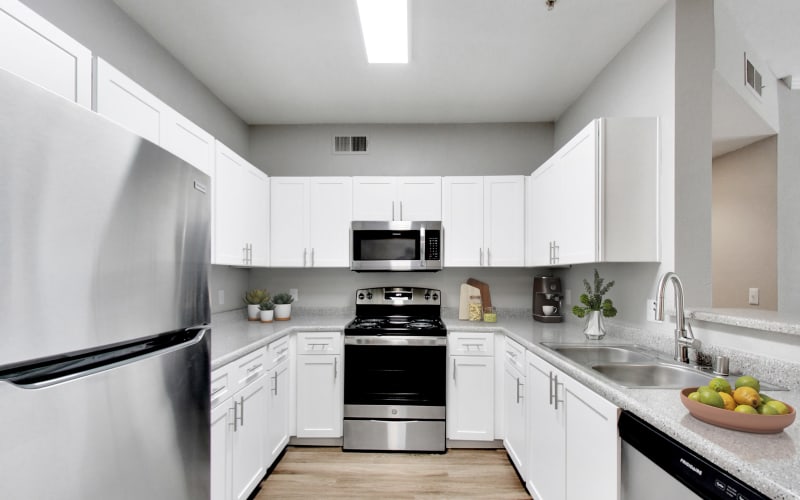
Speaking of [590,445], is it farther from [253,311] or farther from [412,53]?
[253,311]

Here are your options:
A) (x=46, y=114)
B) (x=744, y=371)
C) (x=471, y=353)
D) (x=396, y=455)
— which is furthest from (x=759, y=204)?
(x=46, y=114)

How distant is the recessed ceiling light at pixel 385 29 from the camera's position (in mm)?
1923

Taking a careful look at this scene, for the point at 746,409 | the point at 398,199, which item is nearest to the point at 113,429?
the point at 746,409

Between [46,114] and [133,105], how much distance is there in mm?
1051

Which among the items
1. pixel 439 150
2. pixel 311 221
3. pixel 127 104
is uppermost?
pixel 439 150

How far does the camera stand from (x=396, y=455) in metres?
2.72

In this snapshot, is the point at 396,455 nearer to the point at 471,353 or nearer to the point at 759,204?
the point at 471,353

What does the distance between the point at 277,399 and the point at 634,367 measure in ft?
7.18

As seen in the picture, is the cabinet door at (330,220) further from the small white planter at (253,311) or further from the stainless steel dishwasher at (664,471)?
the stainless steel dishwasher at (664,471)

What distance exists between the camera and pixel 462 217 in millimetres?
3240

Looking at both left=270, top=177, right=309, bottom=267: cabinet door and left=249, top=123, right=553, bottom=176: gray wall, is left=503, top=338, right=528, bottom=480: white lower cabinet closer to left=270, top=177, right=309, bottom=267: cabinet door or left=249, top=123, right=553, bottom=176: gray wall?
left=249, top=123, right=553, bottom=176: gray wall

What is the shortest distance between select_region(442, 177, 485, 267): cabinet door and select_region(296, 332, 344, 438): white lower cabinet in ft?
4.09

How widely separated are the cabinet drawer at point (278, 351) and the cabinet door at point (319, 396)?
0.17m

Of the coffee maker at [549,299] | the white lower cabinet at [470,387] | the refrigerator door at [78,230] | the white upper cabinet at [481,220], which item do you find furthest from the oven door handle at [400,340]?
the refrigerator door at [78,230]
